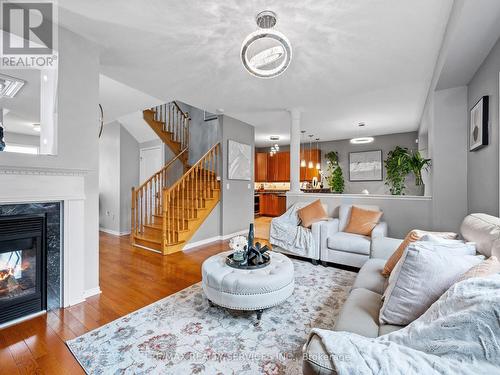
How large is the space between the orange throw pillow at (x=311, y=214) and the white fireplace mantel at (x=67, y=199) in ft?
9.85

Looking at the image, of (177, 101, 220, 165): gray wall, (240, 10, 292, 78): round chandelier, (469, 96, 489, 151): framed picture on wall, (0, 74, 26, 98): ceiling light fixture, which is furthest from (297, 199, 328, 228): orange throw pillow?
(0, 74, 26, 98): ceiling light fixture

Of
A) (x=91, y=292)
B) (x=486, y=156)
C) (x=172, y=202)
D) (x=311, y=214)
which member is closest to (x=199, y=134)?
(x=172, y=202)

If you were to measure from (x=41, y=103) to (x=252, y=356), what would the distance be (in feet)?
9.59

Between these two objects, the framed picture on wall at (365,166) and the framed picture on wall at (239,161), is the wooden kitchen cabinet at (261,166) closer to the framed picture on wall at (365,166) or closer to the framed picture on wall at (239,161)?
the framed picture on wall at (365,166)

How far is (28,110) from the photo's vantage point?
2225 millimetres

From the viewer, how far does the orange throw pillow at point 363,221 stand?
11.4 feet

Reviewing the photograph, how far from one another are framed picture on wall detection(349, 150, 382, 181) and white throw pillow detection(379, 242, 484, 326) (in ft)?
21.1

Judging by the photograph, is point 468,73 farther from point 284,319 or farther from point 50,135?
point 50,135

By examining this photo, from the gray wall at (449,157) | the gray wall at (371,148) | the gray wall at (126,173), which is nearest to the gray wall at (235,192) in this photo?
the gray wall at (126,173)

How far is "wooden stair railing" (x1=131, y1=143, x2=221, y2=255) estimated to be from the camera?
4258mm

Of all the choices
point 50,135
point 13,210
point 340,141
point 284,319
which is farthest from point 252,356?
point 340,141

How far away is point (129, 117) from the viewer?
5.36m

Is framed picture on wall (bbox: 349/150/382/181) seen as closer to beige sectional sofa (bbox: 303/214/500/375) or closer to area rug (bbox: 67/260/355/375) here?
area rug (bbox: 67/260/355/375)

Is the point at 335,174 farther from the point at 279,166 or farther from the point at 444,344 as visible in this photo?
the point at 444,344
